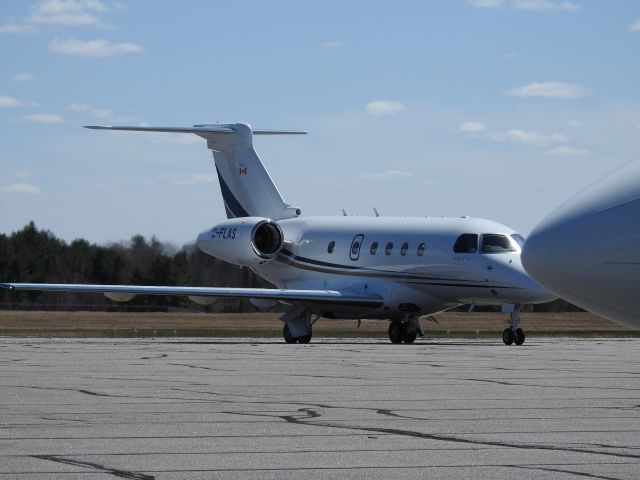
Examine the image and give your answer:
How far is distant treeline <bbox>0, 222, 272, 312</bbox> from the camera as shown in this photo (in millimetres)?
68188

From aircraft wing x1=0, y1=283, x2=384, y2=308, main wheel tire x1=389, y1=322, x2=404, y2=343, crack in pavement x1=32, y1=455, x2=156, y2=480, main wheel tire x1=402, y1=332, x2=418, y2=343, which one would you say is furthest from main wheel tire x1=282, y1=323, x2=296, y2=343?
crack in pavement x1=32, y1=455, x2=156, y2=480

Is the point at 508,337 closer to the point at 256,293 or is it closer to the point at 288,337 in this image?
the point at 288,337

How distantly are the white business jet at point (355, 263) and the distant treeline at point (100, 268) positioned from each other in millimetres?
29668

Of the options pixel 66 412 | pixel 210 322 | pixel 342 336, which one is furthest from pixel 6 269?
pixel 66 412

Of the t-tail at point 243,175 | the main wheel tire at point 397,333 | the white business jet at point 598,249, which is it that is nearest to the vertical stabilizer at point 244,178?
the t-tail at point 243,175

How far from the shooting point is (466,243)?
97.5 feet

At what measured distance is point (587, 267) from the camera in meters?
6.54

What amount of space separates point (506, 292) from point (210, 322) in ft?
71.7

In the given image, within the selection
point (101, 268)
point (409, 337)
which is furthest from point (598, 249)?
point (101, 268)

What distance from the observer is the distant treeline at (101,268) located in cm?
6775

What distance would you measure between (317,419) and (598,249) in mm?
5326

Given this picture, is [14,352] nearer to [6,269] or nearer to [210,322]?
[210,322]

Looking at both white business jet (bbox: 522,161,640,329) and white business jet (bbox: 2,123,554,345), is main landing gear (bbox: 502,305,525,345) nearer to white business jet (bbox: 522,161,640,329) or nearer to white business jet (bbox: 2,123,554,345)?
white business jet (bbox: 2,123,554,345)

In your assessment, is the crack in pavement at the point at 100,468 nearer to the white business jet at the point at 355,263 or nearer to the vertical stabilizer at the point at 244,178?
the white business jet at the point at 355,263
